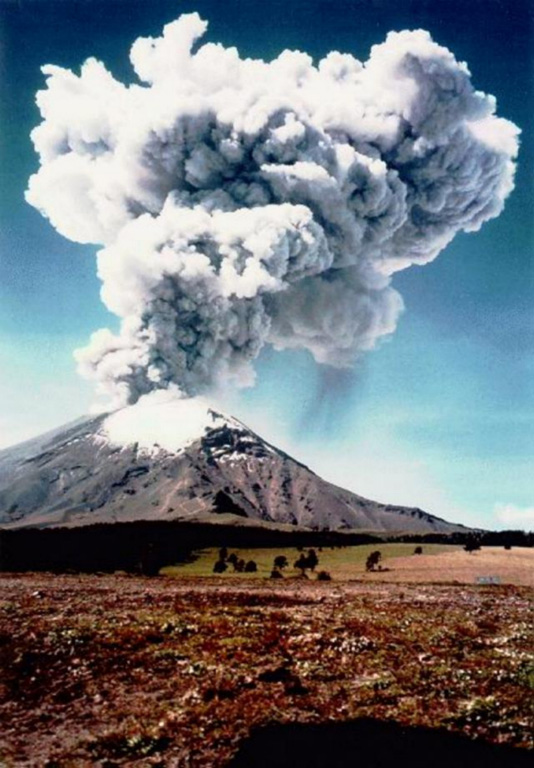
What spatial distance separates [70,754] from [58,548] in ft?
230

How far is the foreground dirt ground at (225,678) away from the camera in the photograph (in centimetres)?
1112

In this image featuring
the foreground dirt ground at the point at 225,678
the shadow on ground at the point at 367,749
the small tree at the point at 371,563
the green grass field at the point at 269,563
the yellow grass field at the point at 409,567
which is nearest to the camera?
the shadow on ground at the point at 367,749

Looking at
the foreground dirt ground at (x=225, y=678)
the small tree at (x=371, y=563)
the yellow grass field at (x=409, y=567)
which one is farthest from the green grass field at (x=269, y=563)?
the foreground dirt ground at (x=225, y=678)

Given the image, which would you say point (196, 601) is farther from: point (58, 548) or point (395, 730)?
point (58, 548)

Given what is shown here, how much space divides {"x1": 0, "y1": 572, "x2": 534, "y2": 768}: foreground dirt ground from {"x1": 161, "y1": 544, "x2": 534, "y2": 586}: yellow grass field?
36065 mm

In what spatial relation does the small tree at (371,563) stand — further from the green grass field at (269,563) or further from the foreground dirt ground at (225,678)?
the foreground dirt ground at (225,678)

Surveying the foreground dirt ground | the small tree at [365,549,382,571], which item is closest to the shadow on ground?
the foreground dirt ground

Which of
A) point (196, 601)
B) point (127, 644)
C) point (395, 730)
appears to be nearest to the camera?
point (395, 730)

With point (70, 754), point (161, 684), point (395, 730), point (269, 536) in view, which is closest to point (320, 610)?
point (161, 684)

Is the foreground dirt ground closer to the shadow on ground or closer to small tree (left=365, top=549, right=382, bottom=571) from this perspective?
the shadow on ground

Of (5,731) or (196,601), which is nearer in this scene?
(5,731)

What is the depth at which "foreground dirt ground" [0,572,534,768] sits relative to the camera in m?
11.1

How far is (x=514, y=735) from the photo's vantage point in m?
10.9

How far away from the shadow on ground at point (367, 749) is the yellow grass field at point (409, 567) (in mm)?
46598
